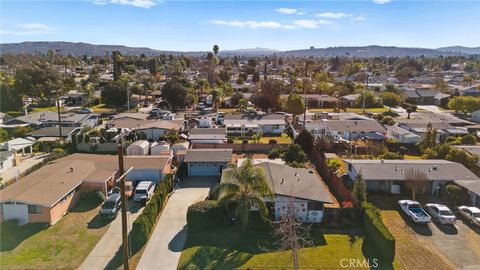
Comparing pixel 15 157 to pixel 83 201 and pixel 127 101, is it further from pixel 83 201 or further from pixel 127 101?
pixel 127 101

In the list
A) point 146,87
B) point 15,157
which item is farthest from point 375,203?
point 146,87

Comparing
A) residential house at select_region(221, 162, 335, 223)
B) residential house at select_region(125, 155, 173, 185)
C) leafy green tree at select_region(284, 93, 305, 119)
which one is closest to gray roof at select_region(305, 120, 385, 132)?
leafy green tree at select_region(284, 93, 305, 119)

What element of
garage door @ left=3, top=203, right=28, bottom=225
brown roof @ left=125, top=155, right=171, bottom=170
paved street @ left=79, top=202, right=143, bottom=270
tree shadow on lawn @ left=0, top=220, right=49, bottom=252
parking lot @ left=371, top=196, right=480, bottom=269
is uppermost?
brown roof @ left=125, top=155, right=171, bottom=170

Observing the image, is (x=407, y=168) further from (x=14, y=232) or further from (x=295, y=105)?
(x=14, y=232)

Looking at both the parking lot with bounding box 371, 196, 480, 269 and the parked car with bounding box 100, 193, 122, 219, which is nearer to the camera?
the parking lot with bounding box 371, 196, 480, 269

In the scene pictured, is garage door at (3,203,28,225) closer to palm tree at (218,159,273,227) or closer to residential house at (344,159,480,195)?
palm tree at (218,159,273,227)
